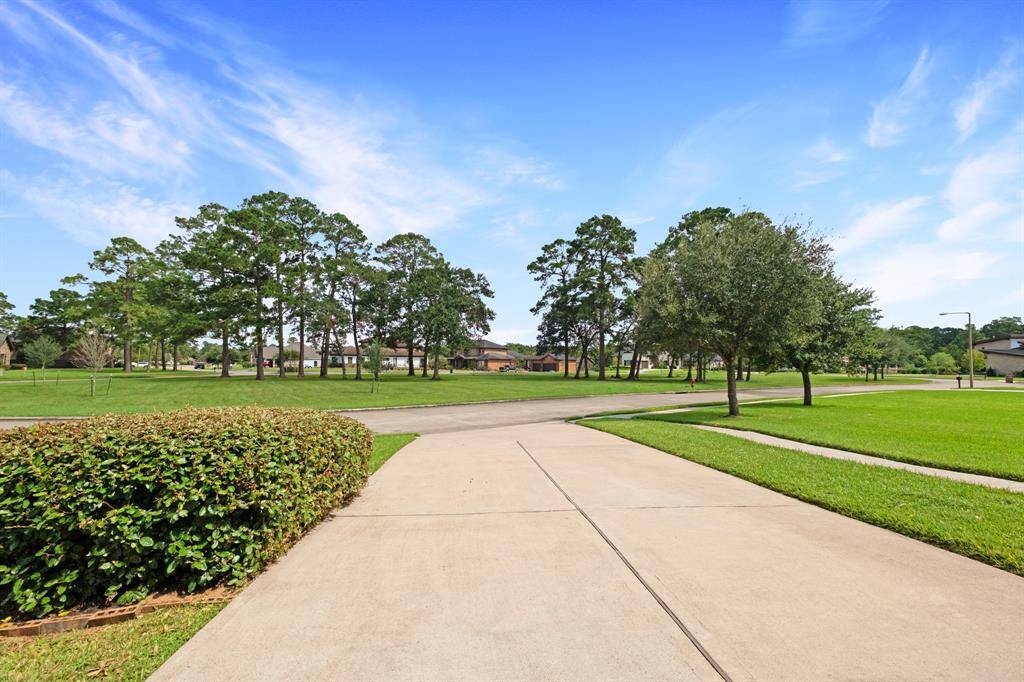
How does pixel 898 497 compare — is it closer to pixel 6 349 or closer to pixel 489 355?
pixel 489 355

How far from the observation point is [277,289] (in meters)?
37.7

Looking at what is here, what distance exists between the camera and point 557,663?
2.46 meters

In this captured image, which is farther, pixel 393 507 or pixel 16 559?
pixel 393 507

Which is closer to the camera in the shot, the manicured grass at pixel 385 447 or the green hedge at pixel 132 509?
the green hedge at pixel 132 509

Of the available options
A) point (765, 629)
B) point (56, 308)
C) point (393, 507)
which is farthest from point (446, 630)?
point (56, 308)

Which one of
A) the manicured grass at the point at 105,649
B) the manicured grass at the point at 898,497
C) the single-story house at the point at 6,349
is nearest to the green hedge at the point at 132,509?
the manicured grass at the point at 105,649

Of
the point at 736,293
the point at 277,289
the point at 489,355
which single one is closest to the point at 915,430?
the point at 736,293

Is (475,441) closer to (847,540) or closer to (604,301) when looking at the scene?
(847,540)

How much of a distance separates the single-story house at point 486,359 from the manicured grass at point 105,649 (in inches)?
3443

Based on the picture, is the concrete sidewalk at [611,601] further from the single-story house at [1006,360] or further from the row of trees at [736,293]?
the single-story house at [1006,360]

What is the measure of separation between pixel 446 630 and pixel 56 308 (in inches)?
3499

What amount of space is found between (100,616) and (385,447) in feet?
21.7

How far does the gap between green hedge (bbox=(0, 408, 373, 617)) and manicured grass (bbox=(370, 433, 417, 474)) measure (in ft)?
12.4

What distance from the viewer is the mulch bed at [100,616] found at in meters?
2.90
